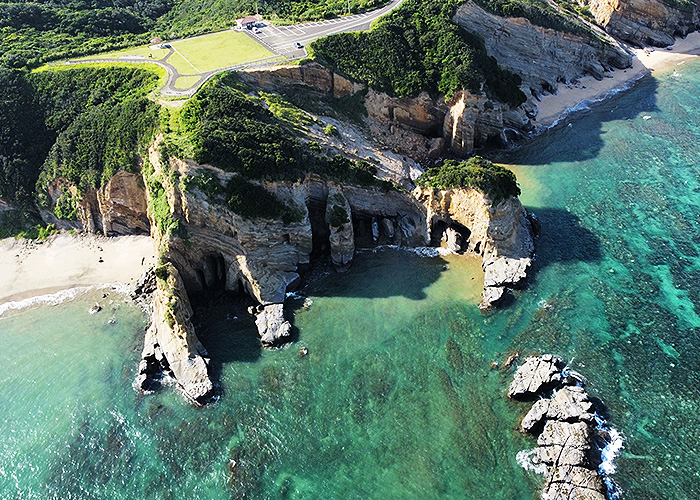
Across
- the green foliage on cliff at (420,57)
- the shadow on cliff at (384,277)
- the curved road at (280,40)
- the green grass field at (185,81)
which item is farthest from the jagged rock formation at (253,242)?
the green foliage on cliff at (420,57)

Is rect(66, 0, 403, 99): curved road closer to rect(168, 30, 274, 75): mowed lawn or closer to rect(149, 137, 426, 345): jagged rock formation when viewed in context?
rect(168, 30, 274, 75): mowed lawn

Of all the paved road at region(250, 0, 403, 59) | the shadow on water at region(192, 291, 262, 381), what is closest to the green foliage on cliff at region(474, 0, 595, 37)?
the paved road at region(250, 0, 403, 59)

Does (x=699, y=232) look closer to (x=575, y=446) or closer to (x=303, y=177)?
(x=575, y=446)

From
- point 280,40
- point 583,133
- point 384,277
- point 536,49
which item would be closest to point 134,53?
point 280,40

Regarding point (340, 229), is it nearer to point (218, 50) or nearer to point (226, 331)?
point (226, 331)

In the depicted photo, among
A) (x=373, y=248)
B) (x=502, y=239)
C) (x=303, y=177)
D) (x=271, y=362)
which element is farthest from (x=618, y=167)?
(x=271, y=362)

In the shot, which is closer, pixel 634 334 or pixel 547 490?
pixel 547 490
